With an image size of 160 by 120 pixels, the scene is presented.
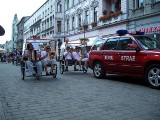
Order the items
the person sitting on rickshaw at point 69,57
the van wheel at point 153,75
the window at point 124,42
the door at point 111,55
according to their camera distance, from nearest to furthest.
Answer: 1. the van wheel at point 153,75
2. the window at point 124,42
3. the door at point 111,55
4. the person sitting on rickshaw at point 69,57

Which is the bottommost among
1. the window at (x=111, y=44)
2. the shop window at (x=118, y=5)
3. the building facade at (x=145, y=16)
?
the window at (x=111, y=44)

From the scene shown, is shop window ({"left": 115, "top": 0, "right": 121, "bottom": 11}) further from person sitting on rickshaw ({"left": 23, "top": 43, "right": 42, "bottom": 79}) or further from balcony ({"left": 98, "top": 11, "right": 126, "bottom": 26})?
person sitting on rickshaw ({"left": 23, "top": 43, "right": 42, "bottom": 79})

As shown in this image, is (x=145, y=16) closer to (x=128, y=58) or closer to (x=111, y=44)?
(x=111, y=44)

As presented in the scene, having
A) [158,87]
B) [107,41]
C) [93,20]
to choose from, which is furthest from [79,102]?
[93,20]

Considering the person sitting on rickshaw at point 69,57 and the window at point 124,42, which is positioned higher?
the window at point 124,42

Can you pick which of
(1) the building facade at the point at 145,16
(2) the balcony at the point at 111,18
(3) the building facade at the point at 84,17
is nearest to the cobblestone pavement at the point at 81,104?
(1) the building facade at the point at 145,16

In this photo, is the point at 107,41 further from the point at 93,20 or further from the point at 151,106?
the point at 93,20

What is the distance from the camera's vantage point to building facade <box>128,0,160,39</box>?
22.4 metres

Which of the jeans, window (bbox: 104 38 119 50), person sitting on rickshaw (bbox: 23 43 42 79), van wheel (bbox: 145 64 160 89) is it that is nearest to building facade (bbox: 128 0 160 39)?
window (bbox: 104 38 119 50)

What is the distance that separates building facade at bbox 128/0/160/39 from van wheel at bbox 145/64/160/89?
14.3 m

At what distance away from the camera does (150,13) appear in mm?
23016

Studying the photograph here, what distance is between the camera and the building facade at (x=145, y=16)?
22.4 m

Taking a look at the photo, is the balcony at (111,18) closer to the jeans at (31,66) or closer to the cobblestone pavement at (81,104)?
the jeans at (31,66)

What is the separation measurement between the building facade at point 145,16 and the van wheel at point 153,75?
14305 mm
